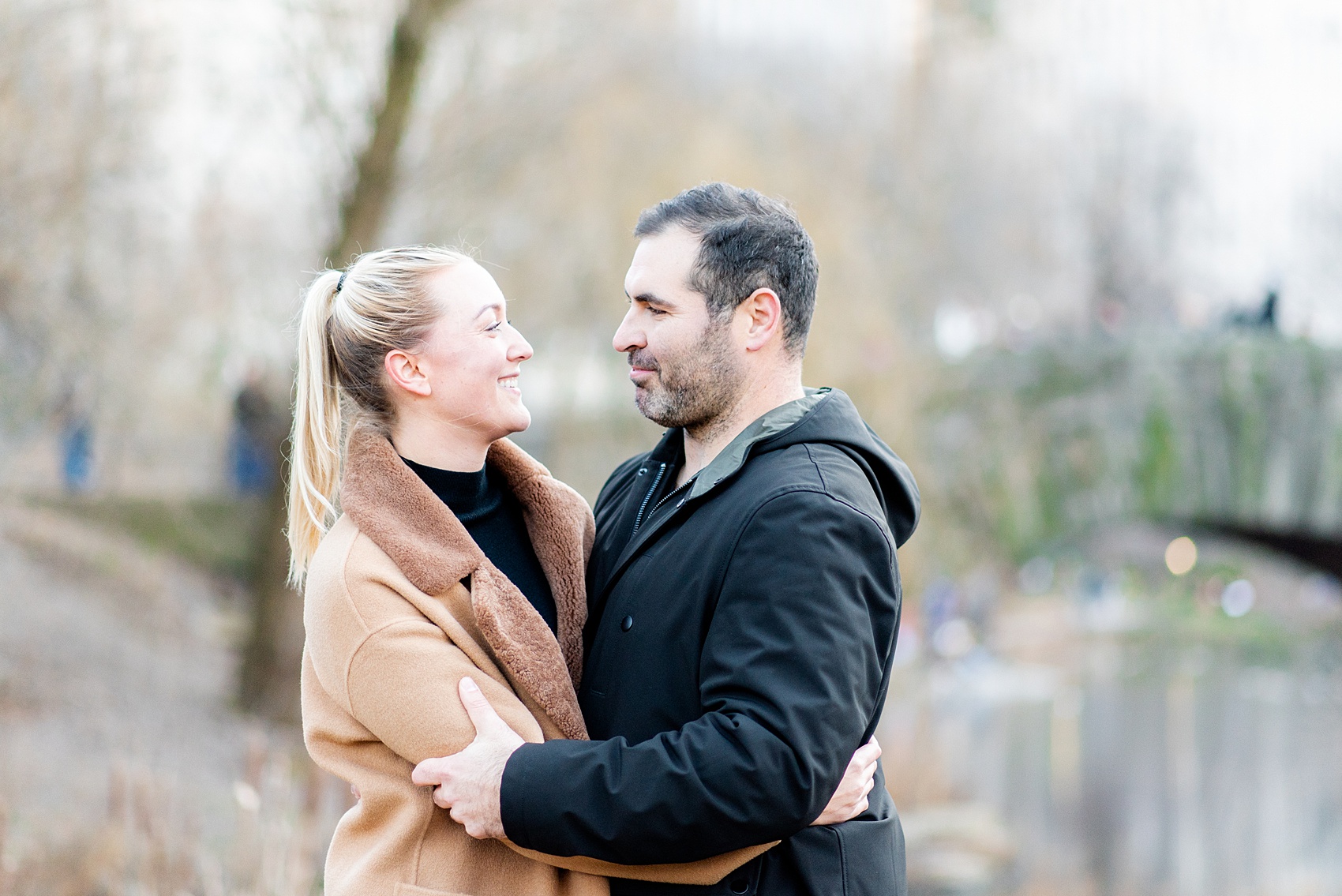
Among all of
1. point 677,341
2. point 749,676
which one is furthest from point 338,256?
point 749,676

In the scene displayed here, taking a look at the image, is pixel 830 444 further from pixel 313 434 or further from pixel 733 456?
pixel 313 434

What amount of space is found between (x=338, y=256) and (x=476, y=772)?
7726 mm

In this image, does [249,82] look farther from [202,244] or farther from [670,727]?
[670,727]

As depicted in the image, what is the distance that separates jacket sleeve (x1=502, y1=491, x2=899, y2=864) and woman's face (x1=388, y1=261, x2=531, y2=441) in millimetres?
599

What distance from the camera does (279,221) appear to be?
399 inches

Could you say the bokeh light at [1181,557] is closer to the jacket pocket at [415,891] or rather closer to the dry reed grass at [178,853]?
the dry reed grass at [178,853]

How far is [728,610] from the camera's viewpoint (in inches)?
80.9

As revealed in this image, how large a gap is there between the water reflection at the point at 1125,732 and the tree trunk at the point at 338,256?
5.90 m

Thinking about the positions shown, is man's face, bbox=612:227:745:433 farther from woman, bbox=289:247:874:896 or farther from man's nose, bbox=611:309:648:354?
woman, bbox=289:247:874:896

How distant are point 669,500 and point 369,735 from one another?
2.28ft

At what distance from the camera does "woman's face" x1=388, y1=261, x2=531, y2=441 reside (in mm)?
2371

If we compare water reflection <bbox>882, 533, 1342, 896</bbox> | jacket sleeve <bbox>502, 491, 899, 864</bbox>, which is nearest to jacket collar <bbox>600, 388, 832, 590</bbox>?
jacket sleeve <bbox>502, 491, 899, 864</bbox>

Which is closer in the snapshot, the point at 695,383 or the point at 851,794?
the point at 851,794

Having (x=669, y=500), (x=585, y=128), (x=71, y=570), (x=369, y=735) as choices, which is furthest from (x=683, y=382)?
(x=71, y=570)
